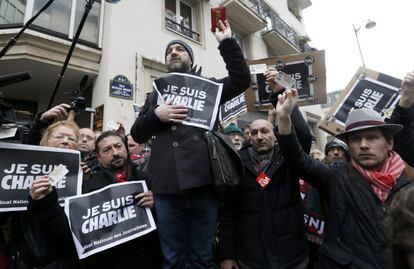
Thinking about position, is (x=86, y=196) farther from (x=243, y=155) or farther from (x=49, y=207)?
(x=243, y=155)

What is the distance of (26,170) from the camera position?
6.21 ft

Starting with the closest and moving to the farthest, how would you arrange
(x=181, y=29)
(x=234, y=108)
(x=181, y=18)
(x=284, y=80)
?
(x=284, y=80) → (x=234, y=108) → (x=181, y=29) → (x=181, y=18)

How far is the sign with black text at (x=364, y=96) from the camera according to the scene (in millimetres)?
2791

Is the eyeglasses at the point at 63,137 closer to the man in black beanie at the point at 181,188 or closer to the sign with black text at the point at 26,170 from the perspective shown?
the sign with black text at the point at 26,170

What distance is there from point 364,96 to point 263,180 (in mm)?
1590

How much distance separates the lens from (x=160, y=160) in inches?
75.9

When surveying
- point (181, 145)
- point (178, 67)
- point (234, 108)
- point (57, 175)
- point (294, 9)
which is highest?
point (294, 9)

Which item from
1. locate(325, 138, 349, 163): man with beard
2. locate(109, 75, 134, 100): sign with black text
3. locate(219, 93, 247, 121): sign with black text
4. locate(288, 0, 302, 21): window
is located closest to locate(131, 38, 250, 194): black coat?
locate(325, 138, 349, 163): man with beard

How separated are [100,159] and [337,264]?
6.43ft

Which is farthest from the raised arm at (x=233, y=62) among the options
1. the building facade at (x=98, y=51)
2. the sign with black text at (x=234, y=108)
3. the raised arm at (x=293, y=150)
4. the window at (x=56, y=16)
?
the window at (x=56, y=16)

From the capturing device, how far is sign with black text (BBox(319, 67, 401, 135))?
2.79 metres

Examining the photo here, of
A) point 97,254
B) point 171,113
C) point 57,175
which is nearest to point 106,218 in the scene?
point 97,254

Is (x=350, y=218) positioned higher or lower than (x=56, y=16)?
lower

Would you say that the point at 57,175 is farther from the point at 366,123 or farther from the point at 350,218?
the point at 366,123
